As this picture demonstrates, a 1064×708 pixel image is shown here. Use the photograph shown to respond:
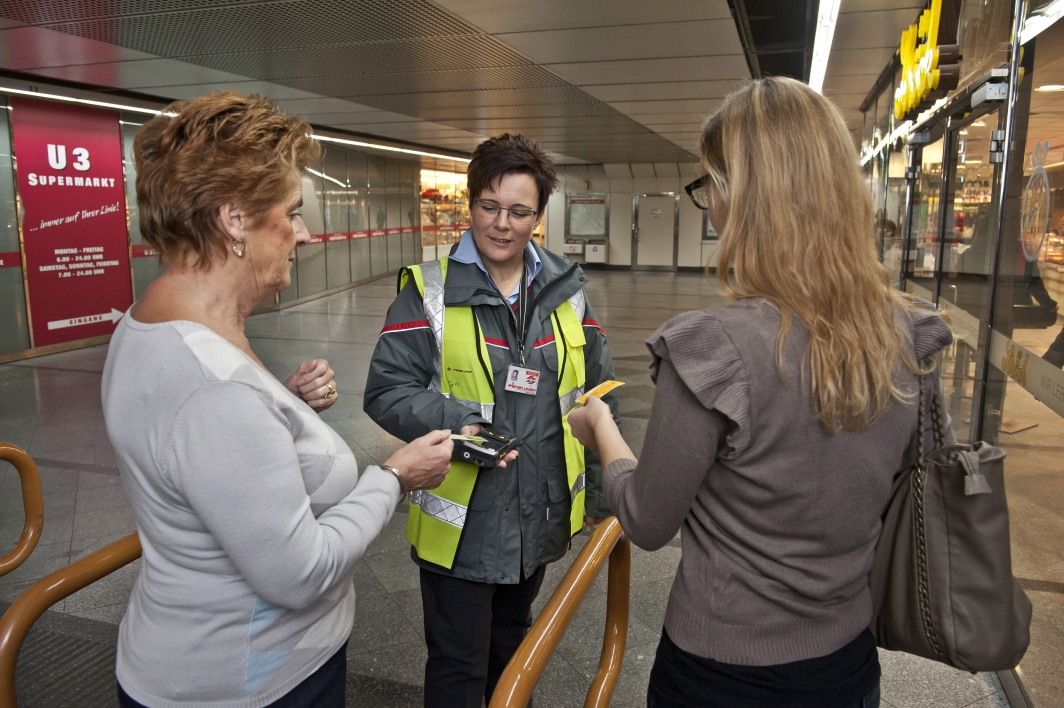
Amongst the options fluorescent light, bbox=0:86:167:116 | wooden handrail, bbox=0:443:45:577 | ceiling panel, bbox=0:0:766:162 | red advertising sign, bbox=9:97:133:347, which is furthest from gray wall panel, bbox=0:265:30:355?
wooden handrail, bbox=0:443:45:577

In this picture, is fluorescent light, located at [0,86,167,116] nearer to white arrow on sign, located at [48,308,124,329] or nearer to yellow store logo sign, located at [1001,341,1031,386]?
white arrow on sign, located at [48,308,124,329]

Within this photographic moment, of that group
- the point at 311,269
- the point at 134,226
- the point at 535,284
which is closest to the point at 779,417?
the point at 535,284

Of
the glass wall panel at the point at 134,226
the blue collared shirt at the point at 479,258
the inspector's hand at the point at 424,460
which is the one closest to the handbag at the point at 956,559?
the inspector's hand at the point at 424,460

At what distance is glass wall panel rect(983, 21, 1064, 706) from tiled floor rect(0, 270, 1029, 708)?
37 cm

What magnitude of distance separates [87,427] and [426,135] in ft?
27.4

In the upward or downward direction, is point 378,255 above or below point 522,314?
below

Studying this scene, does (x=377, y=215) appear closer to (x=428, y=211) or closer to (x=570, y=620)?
(x=428, y=211)

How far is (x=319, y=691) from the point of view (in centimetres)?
136

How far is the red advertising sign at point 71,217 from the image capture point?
324 inches

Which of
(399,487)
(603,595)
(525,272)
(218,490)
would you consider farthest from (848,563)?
(603,595)

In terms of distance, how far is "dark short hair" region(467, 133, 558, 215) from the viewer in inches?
85.7

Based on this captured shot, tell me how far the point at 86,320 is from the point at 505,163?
8.68 metres

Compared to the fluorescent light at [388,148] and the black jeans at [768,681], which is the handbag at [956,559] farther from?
the fluorescent light at [388,148]

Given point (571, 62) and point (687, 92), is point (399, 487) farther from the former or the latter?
point (687, 92)
